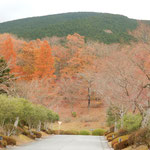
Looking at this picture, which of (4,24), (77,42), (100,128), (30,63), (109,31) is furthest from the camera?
(4,24)

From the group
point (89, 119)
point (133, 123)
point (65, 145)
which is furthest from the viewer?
point (89, 119)

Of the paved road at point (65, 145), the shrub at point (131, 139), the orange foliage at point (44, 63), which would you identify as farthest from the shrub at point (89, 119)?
the shrub at point (131, 139)

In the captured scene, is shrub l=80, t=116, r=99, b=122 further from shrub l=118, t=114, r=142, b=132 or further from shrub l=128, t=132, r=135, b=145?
shrub l=128, t=132, r=135, b=145

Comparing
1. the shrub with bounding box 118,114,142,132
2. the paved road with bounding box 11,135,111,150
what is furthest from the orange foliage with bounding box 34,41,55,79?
the shrub with bounding box 118,114,142,132

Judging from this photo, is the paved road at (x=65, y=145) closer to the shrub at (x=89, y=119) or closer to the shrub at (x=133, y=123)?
the shrub at (x=133, y=123)

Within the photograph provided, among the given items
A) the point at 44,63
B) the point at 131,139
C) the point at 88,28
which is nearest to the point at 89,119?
the point at 44,63

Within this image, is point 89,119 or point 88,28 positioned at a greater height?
point 88,28

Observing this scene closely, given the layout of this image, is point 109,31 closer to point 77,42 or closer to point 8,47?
point 77,42

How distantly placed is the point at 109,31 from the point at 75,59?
4560 centimetres

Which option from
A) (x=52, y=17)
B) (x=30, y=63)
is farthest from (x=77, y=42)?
(x=52, y=17)

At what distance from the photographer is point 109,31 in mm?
106688

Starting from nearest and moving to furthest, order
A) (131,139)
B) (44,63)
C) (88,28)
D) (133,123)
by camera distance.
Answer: (131,139) → (133,123) → (44,63) → (88,28)

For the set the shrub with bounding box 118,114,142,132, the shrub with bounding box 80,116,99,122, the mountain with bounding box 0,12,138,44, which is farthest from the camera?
the mountain with bounding box 0,12,138,44

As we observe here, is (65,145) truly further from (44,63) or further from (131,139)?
(44,63)
